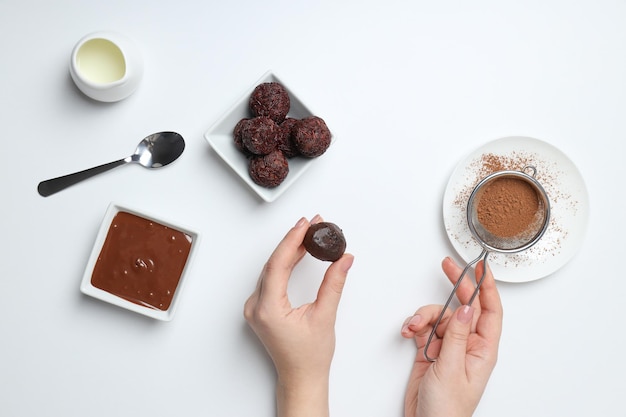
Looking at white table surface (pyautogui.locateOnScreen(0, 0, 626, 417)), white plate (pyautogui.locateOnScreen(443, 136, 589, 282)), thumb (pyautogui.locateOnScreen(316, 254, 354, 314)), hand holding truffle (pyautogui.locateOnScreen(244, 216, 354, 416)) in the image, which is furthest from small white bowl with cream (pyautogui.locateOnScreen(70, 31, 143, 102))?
white plate (pyautogui.locateOnScreen(443, 136, 589, 282))

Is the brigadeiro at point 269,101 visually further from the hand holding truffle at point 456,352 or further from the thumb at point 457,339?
the thumb at point 457,339

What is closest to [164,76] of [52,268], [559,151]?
[52,268]

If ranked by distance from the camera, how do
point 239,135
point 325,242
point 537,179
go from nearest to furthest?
point 325,242
point 239,135
point 537,179

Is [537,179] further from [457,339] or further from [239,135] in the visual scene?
[239,135]

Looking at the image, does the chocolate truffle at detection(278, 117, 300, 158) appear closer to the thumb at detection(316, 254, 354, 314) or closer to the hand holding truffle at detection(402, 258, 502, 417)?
the thumb at detection(316, 254, 354, 314)

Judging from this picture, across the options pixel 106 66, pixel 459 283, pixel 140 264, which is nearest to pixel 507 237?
pixel 459 283

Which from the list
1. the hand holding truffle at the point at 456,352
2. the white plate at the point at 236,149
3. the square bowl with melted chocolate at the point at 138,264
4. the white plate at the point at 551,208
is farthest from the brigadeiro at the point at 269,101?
the hand holding truffle at the point at 456,352

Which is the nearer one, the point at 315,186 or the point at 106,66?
the point at 106,66

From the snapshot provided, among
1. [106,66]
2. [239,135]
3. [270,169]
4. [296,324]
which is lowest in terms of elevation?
[296,324]
